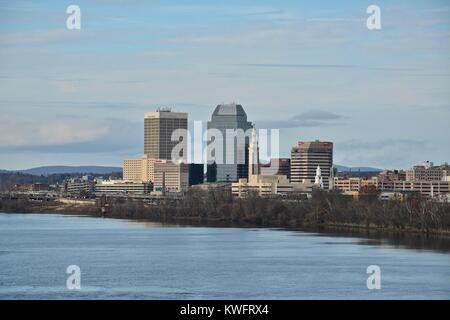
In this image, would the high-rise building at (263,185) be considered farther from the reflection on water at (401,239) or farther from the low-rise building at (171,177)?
the reflection on water at (401,239)

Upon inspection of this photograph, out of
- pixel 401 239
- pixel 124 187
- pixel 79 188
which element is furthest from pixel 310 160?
pixel 401 239

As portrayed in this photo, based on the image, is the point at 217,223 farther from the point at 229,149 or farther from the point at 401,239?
the point at 229,149

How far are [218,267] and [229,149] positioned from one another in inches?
3574

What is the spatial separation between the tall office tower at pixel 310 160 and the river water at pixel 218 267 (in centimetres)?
6658

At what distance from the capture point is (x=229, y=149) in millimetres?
120875

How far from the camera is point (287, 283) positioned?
26.3 m

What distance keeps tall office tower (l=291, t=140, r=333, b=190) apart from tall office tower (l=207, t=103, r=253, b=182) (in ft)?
18.4

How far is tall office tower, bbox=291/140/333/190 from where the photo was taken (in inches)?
4385

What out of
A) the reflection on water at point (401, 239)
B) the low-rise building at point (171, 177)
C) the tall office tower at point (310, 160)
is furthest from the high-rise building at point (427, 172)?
the reflection on water at point (401, 239)

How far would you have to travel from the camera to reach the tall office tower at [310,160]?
365 ft

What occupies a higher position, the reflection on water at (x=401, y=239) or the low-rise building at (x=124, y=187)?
the low-rise building at (x=124, y=187)

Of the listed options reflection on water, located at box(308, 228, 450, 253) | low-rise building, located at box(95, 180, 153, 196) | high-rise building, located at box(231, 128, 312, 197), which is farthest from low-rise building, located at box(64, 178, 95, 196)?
reflection on water, located at box(308, 228, 450, 253)

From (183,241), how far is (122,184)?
262 feet
